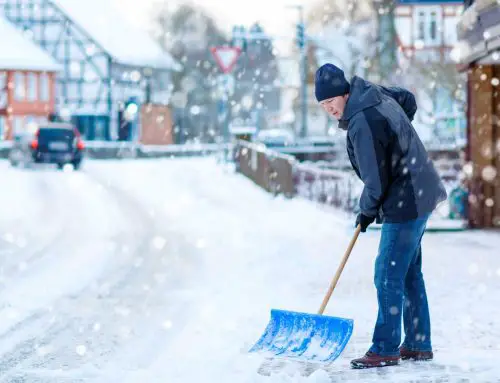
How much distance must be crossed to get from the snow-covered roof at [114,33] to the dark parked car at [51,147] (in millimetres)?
23404

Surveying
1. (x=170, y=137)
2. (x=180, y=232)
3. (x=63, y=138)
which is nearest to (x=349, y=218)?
(x=180, y=232)

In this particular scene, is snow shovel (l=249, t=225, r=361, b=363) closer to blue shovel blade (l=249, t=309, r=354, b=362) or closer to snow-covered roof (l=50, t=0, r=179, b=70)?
blue shovel blade (l=249, t=309, r=354, b=362)

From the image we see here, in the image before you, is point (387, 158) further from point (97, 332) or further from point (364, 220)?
point (97, 332)

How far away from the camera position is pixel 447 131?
5881 cm

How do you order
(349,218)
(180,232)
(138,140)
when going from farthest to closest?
(138,140)
(349,218)
(180,232)

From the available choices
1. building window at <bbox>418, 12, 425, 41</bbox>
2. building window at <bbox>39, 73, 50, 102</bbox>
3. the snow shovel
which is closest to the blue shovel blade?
the snow shovel

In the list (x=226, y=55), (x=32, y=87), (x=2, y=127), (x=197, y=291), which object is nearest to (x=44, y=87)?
(x=32, y=87)

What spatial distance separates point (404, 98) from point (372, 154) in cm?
63

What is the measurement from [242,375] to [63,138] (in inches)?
1117

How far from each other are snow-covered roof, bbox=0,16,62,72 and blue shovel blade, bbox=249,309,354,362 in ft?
164

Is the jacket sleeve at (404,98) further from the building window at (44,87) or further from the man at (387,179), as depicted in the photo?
the building window at (44,87)

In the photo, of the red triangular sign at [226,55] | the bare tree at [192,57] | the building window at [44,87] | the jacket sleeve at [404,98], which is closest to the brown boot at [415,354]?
the jacket sleeve at [404,98]

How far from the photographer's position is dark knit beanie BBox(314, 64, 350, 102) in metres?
5.88

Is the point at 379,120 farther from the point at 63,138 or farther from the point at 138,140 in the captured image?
the point at 138,140
